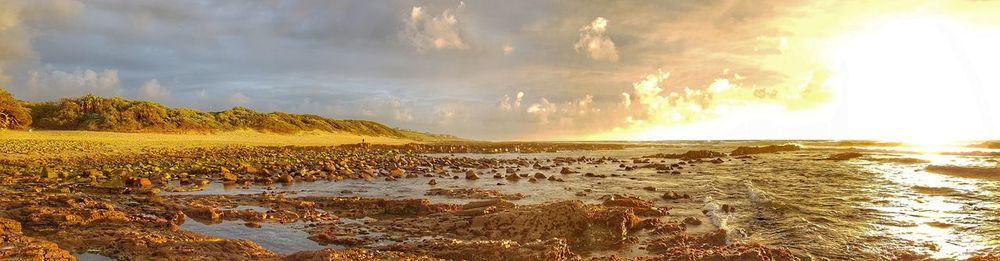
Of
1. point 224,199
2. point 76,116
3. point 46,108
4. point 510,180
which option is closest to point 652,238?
point 224,199

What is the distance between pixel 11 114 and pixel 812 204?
69832 millimetres

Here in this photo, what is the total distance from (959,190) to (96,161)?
37.0 m

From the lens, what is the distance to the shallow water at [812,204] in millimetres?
9250

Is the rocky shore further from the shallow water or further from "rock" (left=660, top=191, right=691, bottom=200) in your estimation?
the shallow water

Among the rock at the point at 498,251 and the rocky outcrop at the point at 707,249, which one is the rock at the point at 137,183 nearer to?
the rock at the point at 498,251

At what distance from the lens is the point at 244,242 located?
7812 mm

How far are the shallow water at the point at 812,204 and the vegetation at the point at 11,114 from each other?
4980cm

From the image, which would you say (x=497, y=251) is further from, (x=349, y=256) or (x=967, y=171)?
(x=967, y=171)

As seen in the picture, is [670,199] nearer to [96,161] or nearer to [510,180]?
[510,180]

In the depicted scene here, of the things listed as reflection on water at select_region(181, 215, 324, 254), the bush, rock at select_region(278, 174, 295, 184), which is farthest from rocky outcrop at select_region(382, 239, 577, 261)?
the bush

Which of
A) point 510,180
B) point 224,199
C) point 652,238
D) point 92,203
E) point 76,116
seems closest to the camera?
point 652,238

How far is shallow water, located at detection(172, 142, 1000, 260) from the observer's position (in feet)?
30.3

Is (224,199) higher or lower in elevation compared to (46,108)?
lower

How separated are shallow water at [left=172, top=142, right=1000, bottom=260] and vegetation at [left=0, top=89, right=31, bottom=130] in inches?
1960
